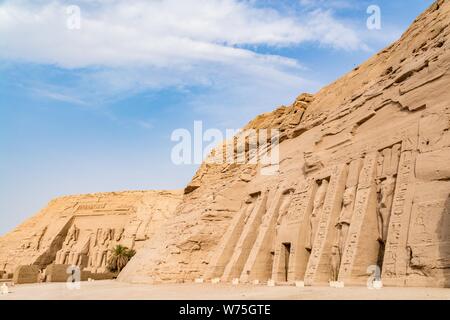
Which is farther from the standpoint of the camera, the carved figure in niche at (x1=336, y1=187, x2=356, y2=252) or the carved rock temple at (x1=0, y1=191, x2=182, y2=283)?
the carved rock temple at (x1=0, y1=191, x2=182, y2=283)

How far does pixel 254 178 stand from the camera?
21.0 meters

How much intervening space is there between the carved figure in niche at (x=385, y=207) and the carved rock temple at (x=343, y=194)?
3 cm

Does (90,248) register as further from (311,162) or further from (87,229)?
(311,162)

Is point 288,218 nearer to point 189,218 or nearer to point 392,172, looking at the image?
point 392,172

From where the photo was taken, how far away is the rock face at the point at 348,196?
10.5 m

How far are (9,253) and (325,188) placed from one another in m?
39.0

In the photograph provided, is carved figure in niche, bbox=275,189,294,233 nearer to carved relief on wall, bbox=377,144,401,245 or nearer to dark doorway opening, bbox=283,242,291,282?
dark doorway opening, bbox=283,242,291,282

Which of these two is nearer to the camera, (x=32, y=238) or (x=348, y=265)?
(x=348, y=265)

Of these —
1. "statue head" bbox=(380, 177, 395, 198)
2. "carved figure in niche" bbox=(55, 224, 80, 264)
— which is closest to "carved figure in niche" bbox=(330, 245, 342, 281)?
"statue head" bbox=(380, 177, 395, 198)

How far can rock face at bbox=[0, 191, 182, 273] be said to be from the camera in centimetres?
4291

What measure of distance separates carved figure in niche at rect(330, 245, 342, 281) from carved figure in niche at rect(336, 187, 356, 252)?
11 cm

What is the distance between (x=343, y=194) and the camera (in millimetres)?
13898

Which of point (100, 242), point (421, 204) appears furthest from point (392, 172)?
point (100, 242)

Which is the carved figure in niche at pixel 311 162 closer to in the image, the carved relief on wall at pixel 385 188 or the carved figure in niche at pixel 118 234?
the carved relief on wall at pixel 385 188
